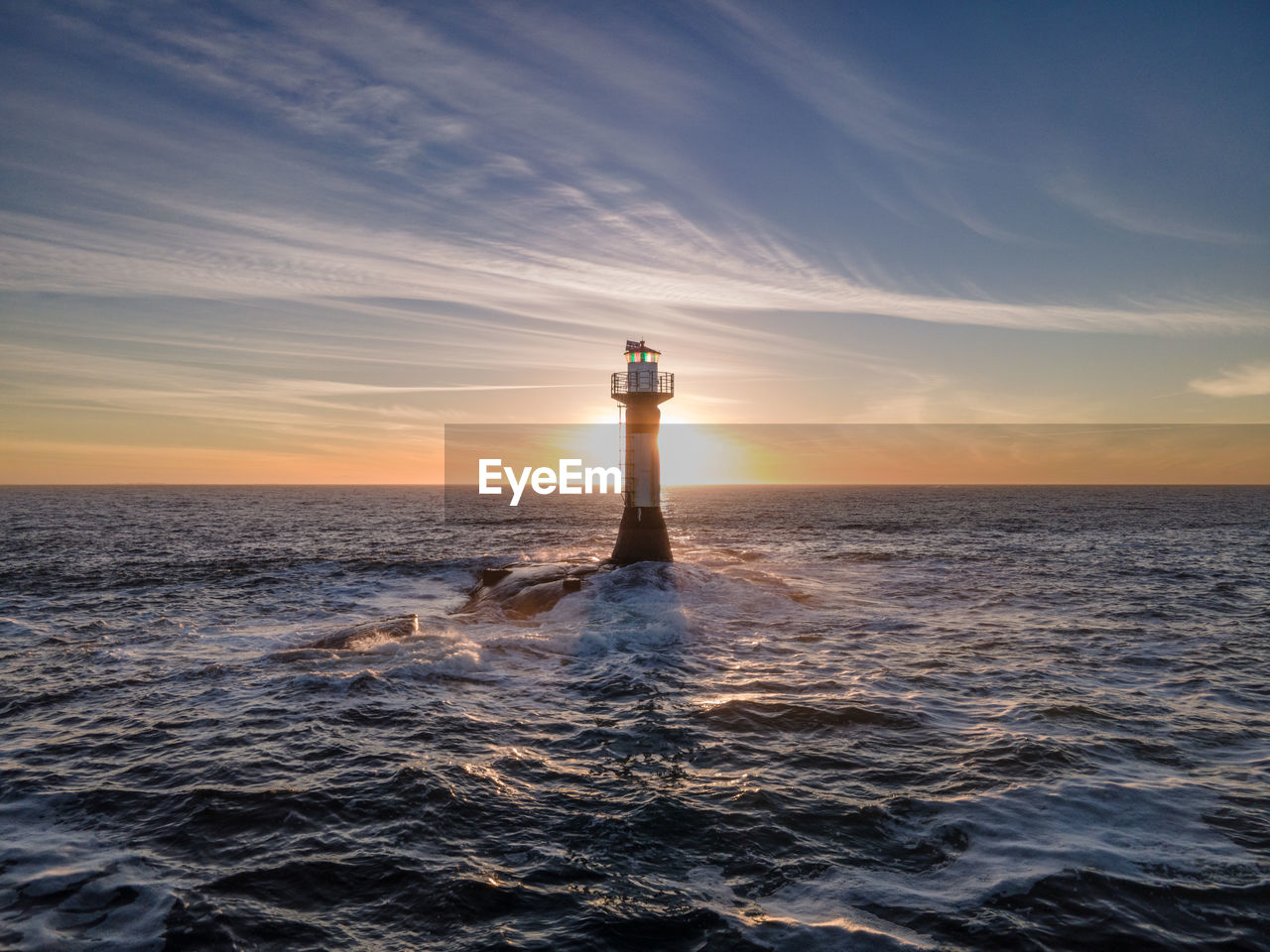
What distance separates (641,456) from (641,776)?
21.7 m

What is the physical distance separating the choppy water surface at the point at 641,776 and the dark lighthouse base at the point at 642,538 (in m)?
4.49

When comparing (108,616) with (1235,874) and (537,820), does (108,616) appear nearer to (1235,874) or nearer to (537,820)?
(537,820)

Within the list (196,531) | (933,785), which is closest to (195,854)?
(933,785)

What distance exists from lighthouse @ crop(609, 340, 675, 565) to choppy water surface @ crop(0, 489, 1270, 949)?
4.83m

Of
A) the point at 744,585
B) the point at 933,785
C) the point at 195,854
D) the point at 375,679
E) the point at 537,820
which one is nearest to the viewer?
the point at 195,854

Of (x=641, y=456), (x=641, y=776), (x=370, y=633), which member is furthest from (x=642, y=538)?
(x=641, y=776)

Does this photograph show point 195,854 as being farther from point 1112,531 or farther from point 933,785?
point 1112,531

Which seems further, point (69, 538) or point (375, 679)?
point (69, 538)

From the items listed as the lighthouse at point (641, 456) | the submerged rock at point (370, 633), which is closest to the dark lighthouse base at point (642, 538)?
the lighthouse at point (641, 456)

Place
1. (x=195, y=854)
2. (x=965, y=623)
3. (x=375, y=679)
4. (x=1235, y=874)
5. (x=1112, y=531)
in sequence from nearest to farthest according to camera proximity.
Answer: (x=1235, y=874) → (x=195, y=854) → (x=375, y=679) → (x=965, y=623) → (x=1112, y=531)

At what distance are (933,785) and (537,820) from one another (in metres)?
6.45

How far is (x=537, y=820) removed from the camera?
10.6 meters

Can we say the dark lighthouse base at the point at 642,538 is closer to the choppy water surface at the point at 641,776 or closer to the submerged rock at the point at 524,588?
the submerged rock at the point at 524,588

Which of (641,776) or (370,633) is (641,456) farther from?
(641,776)
